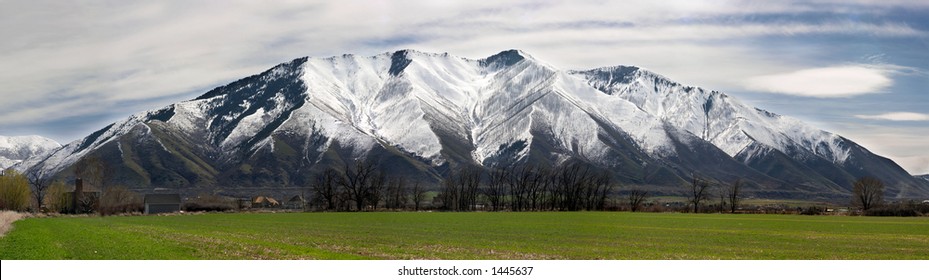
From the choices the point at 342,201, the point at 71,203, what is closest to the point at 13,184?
the point at 71,203

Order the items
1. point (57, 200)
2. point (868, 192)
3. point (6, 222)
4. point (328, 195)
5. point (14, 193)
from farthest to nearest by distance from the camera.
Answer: point (868, 192) < point (328, 195) < point (57, 200) < point (14, 193) < point (6, 222)

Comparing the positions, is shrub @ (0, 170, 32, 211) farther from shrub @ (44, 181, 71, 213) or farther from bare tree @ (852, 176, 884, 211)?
bare tree @ (852, 176, 884, 211)

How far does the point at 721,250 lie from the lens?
5400 centimetres

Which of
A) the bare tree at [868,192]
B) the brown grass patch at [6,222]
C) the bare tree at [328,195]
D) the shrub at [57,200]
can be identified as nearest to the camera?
the brown grass patch at [6,222]

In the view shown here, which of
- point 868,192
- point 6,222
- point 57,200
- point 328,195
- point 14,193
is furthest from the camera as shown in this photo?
point 868,192

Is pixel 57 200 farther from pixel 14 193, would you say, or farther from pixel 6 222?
pixel 6 222

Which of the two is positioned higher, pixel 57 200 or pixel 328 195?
pixel 328 195

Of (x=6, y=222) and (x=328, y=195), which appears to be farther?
(x=328, y=195)

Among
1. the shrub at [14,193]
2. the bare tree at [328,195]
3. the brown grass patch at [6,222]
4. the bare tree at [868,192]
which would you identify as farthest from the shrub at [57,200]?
the bare tree at [868,192]

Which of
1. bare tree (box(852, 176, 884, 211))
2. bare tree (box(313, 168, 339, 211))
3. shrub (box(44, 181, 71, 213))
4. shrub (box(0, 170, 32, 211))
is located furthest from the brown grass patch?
bare tree (box(852, 176, 884, 211))

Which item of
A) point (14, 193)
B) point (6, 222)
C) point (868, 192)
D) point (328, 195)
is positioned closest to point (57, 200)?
point (14, 193)

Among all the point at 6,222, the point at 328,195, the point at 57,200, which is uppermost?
the point at 328,195

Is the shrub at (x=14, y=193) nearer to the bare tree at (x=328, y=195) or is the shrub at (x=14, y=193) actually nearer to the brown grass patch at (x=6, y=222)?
the bare tree at (x=328, y=195)
